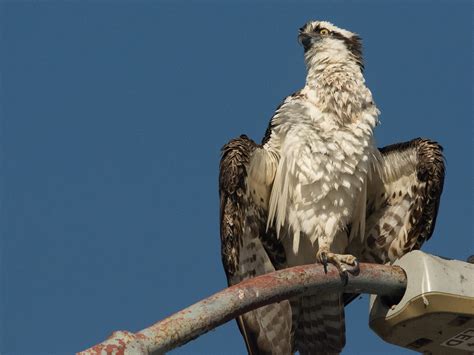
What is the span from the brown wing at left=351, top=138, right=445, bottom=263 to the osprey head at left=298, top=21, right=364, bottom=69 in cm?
101

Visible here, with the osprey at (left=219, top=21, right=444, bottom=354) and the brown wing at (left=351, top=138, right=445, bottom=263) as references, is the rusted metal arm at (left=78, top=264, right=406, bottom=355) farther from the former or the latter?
the brown wing at (left=351, top=138, right=445, bottom=263)

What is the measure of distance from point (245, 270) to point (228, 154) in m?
1.20


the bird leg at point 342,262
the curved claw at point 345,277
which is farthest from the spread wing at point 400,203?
the curved claw at point 345,277

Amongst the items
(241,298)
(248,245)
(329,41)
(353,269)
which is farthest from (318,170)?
(241,298)

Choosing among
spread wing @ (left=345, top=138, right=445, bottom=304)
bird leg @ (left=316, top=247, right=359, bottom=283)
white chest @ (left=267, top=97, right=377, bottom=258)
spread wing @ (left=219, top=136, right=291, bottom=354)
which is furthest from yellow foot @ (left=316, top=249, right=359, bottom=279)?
spread wing @ (left=345, top=138, right=445, bottom=304)

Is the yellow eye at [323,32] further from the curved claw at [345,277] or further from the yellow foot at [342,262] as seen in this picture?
the curved claw at [345,277]

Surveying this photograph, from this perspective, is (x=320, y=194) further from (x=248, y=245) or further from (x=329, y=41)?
(x=329, y=41)

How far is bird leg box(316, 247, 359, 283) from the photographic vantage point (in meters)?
7.86

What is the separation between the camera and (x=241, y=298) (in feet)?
21.8

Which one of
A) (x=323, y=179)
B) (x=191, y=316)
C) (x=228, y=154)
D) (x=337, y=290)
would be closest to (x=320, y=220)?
(x=323, y=179)

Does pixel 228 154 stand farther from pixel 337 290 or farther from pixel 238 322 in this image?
pixel 337 290

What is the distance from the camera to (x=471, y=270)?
743 centimetres

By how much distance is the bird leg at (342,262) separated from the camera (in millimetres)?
7859

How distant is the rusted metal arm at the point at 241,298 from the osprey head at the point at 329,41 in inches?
129
